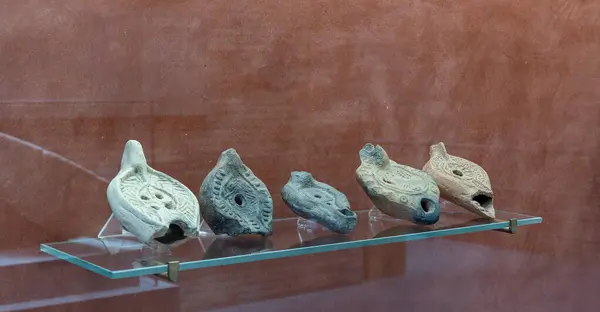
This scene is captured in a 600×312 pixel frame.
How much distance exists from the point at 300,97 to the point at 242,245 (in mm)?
599

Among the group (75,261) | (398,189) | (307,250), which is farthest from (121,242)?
(398,189)

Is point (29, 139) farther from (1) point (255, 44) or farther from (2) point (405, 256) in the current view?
(2) point (405, 256)

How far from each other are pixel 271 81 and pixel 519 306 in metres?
1.34

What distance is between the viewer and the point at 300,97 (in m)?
2.24

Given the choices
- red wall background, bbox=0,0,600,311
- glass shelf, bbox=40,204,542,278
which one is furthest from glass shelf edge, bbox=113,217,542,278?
red wall background, bbox=0,0,600,311

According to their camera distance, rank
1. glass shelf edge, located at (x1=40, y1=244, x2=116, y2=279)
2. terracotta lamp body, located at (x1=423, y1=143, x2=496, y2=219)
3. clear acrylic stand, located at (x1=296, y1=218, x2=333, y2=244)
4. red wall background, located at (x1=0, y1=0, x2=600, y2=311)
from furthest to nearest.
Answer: terracotta lamp body, located at (x1=423, y1=143, x2=496, y2=219) → clear acrylic stand, located at (x1=296, y1=218, x2=333, y2=244) → red wall background, located at (x1=0, y1=0, x2=600, y2=311) → glass shelf edge, located at (x1=40, y1=244, x2=116, y2=279)

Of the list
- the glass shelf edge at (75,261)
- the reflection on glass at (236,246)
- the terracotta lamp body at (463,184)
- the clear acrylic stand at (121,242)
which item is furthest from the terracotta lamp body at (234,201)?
the terracotta lamp body at (463,184)

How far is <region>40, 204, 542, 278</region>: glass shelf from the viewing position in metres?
1.62

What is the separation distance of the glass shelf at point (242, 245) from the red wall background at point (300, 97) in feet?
0.47

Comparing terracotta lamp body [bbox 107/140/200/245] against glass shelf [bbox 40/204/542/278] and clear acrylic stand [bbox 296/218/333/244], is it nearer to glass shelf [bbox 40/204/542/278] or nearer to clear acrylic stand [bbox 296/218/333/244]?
glass shelf [bbox 40/204/542/278]

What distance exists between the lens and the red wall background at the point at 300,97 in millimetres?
1817

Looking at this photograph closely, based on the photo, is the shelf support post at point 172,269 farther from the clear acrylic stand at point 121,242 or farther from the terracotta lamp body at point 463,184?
the terracotta lamp body at point 463,184

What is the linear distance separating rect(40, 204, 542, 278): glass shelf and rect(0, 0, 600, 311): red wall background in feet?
0.47

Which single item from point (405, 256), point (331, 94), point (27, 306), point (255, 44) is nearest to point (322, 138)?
point (331, 94)
